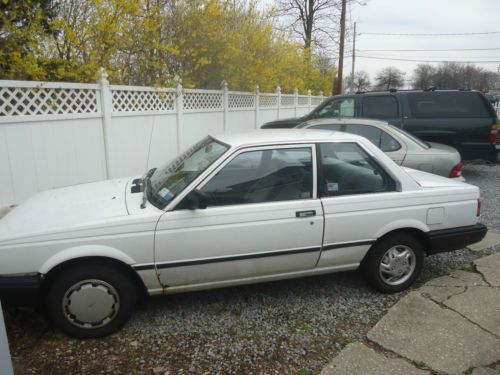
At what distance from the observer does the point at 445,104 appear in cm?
780

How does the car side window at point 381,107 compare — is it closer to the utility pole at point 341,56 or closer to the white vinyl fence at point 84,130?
the white vinyl fence at point 84,130

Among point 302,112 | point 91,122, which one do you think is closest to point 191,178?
point 91,122

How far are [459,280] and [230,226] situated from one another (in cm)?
251

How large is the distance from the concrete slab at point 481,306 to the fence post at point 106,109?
525 cm

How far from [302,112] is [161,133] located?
1217 cm

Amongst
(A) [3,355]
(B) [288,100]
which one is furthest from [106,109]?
(B) [288,100]

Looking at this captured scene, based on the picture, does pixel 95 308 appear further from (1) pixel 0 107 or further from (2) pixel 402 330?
(1) pixel 0 107

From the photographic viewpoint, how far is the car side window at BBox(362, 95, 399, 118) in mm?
7781

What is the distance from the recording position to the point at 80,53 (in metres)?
6.33

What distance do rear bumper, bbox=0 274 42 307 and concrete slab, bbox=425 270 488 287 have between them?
3.42 meters

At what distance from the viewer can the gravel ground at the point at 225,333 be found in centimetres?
252

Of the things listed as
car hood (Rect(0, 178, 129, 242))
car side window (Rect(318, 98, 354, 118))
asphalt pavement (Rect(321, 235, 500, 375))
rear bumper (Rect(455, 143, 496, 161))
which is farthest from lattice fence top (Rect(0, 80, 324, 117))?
rear bumper (Rect(455, 143, 496, 161))

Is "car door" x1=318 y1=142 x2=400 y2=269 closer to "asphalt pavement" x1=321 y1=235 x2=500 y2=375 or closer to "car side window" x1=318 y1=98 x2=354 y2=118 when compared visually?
"asphalt pavement" x1=321 y1=235 x2=500 y2=375

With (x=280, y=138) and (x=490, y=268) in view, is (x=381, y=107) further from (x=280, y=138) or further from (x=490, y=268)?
(x=280, y=138)
